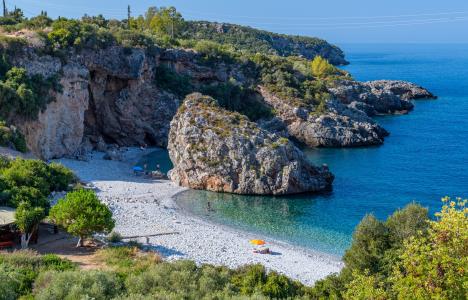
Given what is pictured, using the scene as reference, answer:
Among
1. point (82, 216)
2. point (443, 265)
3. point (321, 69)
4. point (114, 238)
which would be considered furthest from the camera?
point (321, 69)

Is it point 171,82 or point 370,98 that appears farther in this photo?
point 370,98

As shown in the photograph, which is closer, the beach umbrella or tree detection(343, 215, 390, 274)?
tree detection(343, 215, 390, 274)

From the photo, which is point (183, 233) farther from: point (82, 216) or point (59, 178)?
point (59, 178)

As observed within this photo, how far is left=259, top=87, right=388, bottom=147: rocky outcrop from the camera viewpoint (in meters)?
58.8

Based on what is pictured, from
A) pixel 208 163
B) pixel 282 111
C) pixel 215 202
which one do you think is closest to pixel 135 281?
pixel 215 202

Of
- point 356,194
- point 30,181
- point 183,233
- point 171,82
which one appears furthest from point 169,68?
point 183,233

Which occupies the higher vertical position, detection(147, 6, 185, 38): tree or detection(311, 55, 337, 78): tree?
detection(147, 6, 185, 38): tree

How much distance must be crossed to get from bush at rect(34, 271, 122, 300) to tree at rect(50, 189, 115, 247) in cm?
613

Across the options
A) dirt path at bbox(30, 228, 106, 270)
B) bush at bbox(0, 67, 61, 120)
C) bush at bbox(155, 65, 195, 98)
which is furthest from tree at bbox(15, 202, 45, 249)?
bush at bbox(155, 65, 195, 98)

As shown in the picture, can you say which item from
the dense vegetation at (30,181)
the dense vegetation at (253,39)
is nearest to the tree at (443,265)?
the dense vegetation at (30,181)

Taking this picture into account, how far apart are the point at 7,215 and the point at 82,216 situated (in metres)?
3.45

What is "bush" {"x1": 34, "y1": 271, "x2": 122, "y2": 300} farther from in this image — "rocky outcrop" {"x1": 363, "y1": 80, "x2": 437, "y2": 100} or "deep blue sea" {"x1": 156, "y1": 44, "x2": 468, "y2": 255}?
"rocky outcrop" {"x1": 363, "y1": 80, "x2": 437, "y2": 100}

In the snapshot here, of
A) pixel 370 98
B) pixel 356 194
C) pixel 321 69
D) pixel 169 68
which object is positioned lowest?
pixel 356 194

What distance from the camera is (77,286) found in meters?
14.5
